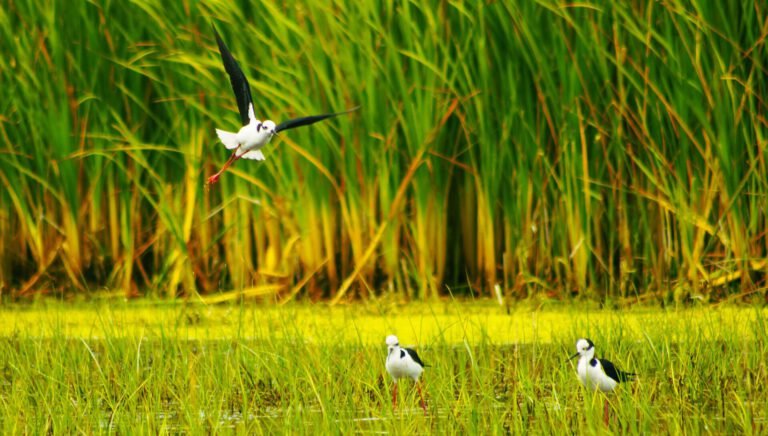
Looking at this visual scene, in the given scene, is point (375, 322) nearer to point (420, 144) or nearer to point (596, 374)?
point (420, 144)

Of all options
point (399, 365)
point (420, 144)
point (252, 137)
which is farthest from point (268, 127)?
point (420, 144)

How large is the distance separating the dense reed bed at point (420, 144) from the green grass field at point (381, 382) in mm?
576

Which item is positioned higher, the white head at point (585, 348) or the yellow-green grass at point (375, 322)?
the white head at point (585, 348)

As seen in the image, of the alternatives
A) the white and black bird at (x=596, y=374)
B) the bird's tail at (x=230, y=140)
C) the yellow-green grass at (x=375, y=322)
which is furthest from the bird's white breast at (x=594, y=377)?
the bird's tail at (x=230, y=140)

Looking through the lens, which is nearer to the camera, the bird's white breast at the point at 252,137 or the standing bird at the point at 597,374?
the standing bird at the point at 597,374

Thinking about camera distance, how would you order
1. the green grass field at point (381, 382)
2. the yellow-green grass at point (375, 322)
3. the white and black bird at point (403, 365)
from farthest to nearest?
1. the yellow-green grass at point (375, 322)
2. the white and black bird at point (403, 365)
3. the green grass field at point (381, 382)

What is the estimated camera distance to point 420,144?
642cm

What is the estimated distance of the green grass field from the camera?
13.4 ft

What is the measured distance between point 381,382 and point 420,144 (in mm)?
1796

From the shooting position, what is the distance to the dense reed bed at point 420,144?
625cm

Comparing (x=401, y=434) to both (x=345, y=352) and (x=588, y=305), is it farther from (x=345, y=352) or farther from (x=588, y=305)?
(x=588, y=305)

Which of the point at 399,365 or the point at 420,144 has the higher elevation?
the point at 420,144

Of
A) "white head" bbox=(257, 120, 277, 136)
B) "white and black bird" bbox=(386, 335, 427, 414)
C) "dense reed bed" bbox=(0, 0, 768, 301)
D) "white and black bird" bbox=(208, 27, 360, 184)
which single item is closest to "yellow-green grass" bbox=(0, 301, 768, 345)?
"dense reed bed" bbox=(0, 0, 768, 301)

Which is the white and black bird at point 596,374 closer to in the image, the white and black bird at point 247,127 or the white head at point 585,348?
the white head at point 585,348
